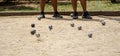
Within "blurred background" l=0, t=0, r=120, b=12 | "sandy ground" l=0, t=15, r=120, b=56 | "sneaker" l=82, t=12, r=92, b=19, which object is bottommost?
"blurred background" l=0, t=0, r=120, b=12

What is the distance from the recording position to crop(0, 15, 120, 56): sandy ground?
488 cm

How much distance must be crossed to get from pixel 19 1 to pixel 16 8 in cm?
139

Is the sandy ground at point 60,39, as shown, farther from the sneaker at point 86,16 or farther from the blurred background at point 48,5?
the blurred background at point 48,5

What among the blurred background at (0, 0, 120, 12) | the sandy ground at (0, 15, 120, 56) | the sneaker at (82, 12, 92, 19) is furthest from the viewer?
the blurred background at (0, 0, 120, 12)

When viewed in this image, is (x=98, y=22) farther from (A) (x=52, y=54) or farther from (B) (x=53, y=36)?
(A) (x=52, y=54)

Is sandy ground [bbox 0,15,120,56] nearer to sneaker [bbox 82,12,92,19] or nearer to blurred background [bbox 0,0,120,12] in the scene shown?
sneaker [bbox 82,12,92,19]

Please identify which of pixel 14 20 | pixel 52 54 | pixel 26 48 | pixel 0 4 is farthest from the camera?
pixel 0 4

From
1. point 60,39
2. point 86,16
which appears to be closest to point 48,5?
point 86,16

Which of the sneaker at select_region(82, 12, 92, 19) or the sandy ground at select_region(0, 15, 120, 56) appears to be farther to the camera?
the sneaker at select_region(82, 12, 92, 19)

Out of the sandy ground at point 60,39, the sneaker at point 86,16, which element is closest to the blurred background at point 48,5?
the sneaker at point 86,16

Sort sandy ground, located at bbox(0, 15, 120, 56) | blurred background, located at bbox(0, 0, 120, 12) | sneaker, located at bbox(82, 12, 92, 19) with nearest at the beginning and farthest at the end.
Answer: sandy ground, located at bbox(0, 15, 120, 56)
sneaker, located at bbox(82, 12, 92, 19)
blurred background, located at bbox(0, 0, 120, 12)

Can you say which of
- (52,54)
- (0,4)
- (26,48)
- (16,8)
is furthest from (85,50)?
(0,4)

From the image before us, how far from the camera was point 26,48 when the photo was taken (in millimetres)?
5129

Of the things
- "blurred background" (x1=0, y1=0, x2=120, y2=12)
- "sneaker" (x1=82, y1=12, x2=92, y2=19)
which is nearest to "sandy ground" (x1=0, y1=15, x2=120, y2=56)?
"sneaker" (x1=82, y1=12, x2=92, y2=19)
